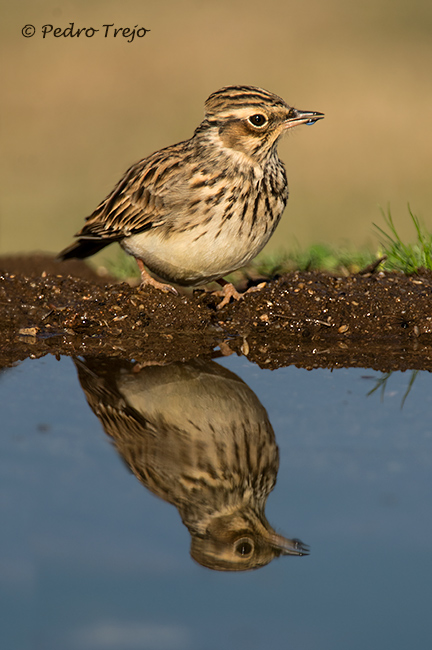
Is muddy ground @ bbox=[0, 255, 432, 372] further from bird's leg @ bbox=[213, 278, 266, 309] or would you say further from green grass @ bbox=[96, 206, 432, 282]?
green grass @ bbox=[96, 206, 432, 282]

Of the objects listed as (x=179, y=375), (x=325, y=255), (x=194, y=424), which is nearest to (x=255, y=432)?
(x=194, y=424)

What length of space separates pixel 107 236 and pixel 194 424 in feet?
10.3

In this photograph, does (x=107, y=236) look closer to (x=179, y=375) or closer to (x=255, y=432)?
(x=179, y=375)

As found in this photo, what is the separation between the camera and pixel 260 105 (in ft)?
19.3

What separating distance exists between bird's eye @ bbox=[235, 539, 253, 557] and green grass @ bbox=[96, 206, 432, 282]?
14.5 feet

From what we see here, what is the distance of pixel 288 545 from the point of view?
2.81 m

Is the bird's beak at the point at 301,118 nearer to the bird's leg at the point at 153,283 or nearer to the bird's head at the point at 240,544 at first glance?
the bird's leg at the point at 153,283

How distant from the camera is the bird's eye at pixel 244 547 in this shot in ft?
9.59

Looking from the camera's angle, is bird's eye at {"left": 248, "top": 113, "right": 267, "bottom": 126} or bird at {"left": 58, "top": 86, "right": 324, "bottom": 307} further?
bird's eye at {"left": 248, "top": 113, "right": 267, "bottom": 126}

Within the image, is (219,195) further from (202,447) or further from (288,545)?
(288,545)

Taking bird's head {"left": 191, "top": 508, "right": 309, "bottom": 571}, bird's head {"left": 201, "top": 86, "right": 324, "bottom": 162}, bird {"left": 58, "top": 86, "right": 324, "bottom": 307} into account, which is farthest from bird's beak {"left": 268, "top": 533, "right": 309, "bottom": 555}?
bird's head {"left": 201, "top": 86, "right": 324, "bottom": 162}

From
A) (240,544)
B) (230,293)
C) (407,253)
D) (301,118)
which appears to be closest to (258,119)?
(301,118)

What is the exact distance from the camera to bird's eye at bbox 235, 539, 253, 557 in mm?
2922

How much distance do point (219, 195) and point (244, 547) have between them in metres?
3.36
